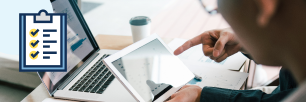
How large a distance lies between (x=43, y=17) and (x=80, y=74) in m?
0.23

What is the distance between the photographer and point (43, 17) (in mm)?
807

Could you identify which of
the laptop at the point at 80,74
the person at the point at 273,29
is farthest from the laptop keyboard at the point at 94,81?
the person at the point at 273,29

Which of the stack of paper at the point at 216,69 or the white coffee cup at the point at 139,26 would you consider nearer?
the stack of paper at the point at 216,69

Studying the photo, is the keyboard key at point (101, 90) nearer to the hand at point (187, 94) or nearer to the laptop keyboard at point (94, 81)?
the laptop keyboard at point (94, 81)

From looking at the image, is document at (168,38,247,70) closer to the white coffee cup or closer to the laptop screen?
the white coffee cup

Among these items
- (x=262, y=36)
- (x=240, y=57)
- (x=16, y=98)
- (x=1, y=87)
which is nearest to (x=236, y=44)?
(x=240, y=57)

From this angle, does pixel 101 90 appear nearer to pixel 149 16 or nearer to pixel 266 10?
pixel 266 10

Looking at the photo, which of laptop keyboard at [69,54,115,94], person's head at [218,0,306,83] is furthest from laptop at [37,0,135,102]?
person's head at [218,0,306,83]

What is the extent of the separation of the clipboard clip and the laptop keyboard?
22 centimetres

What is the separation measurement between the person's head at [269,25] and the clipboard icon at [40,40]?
566 mm

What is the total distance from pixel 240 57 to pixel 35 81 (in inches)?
36.5

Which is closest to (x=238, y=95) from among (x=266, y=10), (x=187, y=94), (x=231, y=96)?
(x=231, y=96)

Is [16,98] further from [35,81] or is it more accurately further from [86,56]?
[86,56]

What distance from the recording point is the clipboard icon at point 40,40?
80cm
